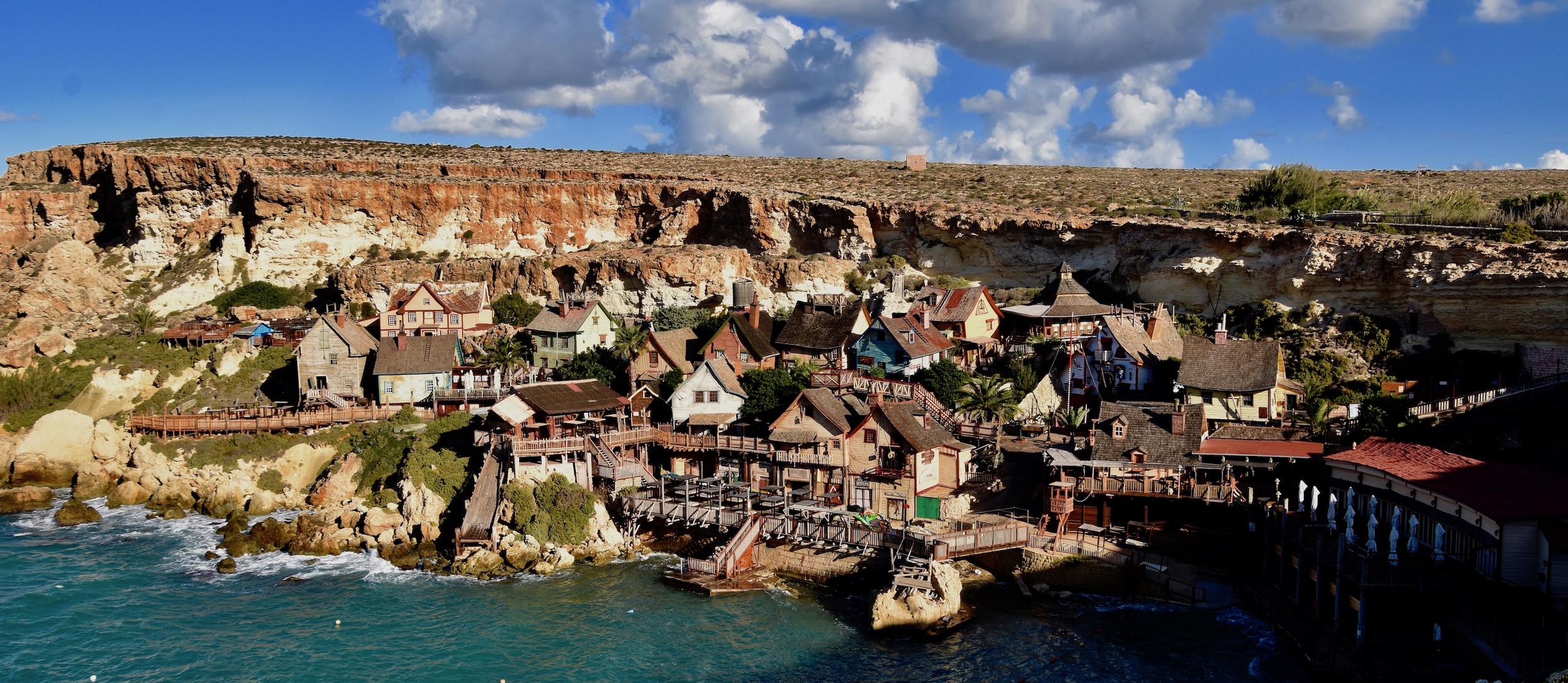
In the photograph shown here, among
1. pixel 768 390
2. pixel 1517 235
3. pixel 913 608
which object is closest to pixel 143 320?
pixel 768 390

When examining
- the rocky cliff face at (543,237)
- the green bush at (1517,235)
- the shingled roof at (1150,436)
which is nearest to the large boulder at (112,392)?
the rocky cliff face at (543,237)

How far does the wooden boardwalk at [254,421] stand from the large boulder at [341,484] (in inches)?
168

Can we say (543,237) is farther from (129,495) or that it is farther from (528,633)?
(528,633)

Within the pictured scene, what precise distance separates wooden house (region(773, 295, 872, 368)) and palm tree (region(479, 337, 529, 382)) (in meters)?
12.6

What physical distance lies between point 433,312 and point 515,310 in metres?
5.41

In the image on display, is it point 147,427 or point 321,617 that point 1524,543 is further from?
point 147,427

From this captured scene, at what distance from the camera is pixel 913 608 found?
102ft

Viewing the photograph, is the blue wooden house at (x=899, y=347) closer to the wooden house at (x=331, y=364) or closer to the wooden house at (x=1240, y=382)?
the wooden house at (x=1240, y=382)

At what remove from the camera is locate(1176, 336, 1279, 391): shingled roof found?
41.3 metres

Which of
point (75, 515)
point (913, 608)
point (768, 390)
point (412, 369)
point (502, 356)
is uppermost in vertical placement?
point (502, 356)

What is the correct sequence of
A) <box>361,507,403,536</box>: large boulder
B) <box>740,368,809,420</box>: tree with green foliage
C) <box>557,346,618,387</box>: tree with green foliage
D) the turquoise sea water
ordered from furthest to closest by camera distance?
<box>557,346,618,387</box>: tree with green foliage → <box>740,368,809,420</box>: tree with green foliage → <box>361,507,403,536</box>: large boulder → the turquoise sea water

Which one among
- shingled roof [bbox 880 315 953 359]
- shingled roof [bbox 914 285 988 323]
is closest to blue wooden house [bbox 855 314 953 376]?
shingled roof [bbox 880 315 953 359]

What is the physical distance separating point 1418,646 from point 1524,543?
350cm

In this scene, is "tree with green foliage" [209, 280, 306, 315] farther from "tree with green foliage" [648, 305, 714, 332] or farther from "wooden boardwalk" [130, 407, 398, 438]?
"tree with green foliage" [648, 305, 714, 332]
